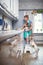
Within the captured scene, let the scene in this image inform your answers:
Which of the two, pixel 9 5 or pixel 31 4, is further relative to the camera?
pixel 31 4

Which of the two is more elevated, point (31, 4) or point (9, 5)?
point (31, 4)

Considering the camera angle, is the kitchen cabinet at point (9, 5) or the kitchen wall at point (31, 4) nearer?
the kitchen cabinet at point (9, 5)

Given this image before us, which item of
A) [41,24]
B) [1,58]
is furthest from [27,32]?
[1,58]

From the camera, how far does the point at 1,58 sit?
0.91m

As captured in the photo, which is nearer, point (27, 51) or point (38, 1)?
point (27, 51)

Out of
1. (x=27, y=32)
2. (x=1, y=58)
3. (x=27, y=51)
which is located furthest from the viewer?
(x=27, y=32)

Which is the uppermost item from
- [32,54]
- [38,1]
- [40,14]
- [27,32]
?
[38,1]

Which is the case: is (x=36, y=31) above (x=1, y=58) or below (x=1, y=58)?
below

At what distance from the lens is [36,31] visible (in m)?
8.93

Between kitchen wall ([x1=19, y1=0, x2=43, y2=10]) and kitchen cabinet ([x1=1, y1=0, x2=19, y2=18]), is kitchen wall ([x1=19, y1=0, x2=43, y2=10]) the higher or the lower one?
the higher one

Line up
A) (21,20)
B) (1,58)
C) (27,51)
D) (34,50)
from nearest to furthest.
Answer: (1,58)
(27,51)
(34,50)
(21,20)

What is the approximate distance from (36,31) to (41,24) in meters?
0.47

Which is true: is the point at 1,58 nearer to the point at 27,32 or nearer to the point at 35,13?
the point at 27,32

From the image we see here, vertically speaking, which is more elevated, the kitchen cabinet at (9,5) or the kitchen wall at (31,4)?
the kitchen wall at (31,4)
